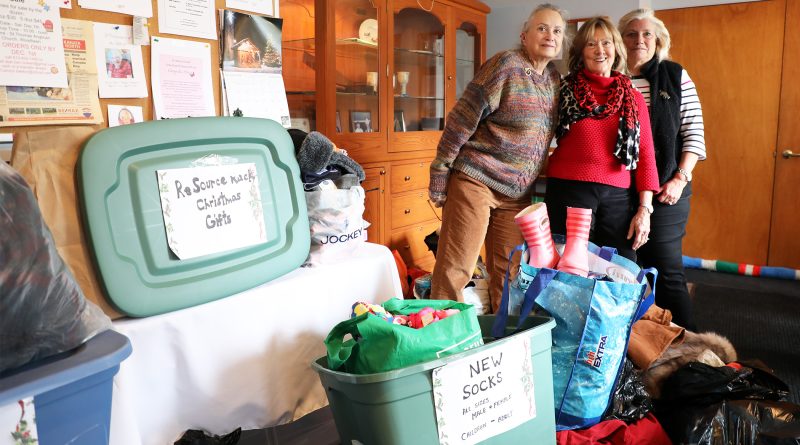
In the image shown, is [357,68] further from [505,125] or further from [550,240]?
[550,240]

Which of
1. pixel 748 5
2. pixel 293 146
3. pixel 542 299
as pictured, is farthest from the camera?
pixel 748 5

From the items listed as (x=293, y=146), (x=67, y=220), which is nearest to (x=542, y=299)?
(x=293, y=146)

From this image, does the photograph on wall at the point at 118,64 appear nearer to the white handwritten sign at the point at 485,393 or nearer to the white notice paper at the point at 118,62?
the white notice paper at the point at 118,62

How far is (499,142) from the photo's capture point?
1.95 meters

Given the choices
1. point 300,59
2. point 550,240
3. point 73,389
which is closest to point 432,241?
point 300,59

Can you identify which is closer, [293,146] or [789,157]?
[293,146]

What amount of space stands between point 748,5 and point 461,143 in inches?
113

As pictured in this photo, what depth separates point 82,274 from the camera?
83 cm

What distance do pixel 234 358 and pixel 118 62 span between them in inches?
30.7

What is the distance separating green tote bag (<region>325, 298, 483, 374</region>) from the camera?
93 cm

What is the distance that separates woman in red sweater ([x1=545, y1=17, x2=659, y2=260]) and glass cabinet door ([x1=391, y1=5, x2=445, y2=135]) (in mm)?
1419

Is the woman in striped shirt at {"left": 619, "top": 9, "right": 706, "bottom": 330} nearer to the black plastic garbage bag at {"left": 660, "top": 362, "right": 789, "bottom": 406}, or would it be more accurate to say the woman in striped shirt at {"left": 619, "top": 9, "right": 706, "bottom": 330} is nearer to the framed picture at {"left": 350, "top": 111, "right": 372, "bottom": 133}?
the black plastic garbage bag at {"left": 660, "top": 362, "right": 789, "bottom": 406}

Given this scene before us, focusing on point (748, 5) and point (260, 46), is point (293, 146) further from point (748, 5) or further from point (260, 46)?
point (748, 5)

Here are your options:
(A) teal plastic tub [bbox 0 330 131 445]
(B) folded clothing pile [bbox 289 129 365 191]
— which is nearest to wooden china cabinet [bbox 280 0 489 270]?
(B) folded clothing pile [bbox 289 129 365 191]
